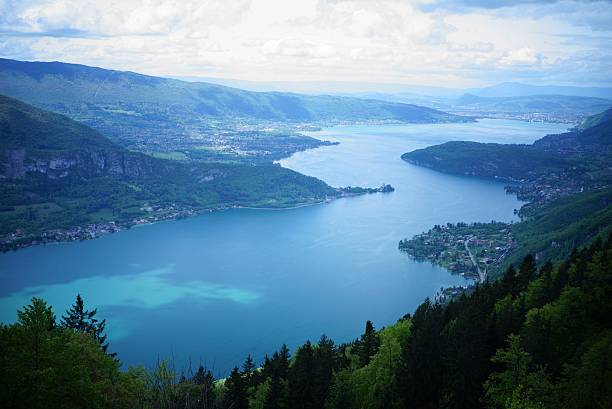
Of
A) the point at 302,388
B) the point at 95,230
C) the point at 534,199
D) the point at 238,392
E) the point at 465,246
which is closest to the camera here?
the point at 302,388

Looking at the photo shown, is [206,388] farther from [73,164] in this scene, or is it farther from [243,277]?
[73,164]

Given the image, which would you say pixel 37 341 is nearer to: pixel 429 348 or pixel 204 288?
pixel 429 348

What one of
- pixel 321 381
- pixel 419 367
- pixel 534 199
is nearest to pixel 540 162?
pixel 534 199

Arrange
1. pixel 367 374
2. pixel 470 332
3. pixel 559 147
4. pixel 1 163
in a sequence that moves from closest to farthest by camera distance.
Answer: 1. pixel 470 332
2. pixel 367 374
3. pixel 1 163
4. pixel 559 147

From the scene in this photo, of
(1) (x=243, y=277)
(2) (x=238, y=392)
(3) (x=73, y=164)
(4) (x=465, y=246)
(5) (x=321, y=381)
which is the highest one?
(5) (x=321, y=381)

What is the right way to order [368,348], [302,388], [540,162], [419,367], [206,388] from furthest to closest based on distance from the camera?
[540,162], [368,348], [302,388], [419,367], [206,388]

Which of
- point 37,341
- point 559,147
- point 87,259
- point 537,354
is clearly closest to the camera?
point 37,341

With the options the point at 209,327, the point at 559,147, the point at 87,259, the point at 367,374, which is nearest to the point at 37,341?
the point at 367,374

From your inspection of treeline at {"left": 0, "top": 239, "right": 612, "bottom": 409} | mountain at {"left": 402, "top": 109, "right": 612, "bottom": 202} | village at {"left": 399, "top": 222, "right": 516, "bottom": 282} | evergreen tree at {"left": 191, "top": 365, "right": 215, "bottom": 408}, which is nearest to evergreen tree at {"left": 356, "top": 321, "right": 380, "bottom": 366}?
treeline at {"left": 0, "top": 239, "right": 612, "bottom": 409}
